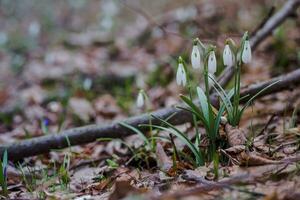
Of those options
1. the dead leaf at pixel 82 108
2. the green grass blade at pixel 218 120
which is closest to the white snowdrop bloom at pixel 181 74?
the green grass blade at pixel 218 120

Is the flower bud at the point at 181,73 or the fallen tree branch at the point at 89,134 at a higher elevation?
the flower bud at the point at 181,73

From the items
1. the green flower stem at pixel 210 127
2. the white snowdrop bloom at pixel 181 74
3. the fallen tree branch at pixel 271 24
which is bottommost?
the green flower stem at pixel 210 127

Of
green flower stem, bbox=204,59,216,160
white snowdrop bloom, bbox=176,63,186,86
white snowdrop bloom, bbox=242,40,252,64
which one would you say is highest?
white snowdrop bloom, bbox=242,40,252,64

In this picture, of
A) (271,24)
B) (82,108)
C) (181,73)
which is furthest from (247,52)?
(82,108)

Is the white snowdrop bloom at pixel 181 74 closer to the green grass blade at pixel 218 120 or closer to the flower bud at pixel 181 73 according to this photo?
the flower bud at pixel 181 73

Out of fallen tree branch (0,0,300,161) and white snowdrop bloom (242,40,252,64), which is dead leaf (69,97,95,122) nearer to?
fallen tree branch (0,0,300,161)

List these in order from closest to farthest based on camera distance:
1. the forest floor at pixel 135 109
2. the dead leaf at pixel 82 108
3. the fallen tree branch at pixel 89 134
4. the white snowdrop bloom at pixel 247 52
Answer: the forest floor at pixel 135 109 < the white snowdrop bloom at pixel 247 52 < the fallen tree branch at pixel 89 134 < the dead leaf at pixel 82 108

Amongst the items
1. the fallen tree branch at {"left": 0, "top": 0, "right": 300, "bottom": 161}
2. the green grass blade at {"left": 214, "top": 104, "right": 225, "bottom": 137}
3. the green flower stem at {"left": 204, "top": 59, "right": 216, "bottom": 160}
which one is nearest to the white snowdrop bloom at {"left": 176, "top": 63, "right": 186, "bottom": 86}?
the green flower stem at {"left": 204, "top": 59, "right": 216, "bottom": 160}

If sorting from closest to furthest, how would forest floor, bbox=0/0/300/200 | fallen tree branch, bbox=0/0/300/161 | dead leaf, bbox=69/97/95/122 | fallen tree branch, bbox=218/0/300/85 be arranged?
forest floor, bbox=0/0/300/200 → fallen tree branch, bbox=0/0/300/161 → fallen tree branch, bbox=218/0/300/85 → dead leaf, bbox=69/97/95/122

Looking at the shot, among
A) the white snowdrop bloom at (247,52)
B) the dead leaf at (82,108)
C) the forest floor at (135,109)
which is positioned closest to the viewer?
the forest floor at (135,109)

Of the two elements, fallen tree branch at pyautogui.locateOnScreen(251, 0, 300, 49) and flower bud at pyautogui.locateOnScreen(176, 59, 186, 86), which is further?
fallen tree branch at pyautogui.locateOnScreen(251, 0, 300, 49)

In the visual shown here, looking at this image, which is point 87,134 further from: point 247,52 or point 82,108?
point 82,108
